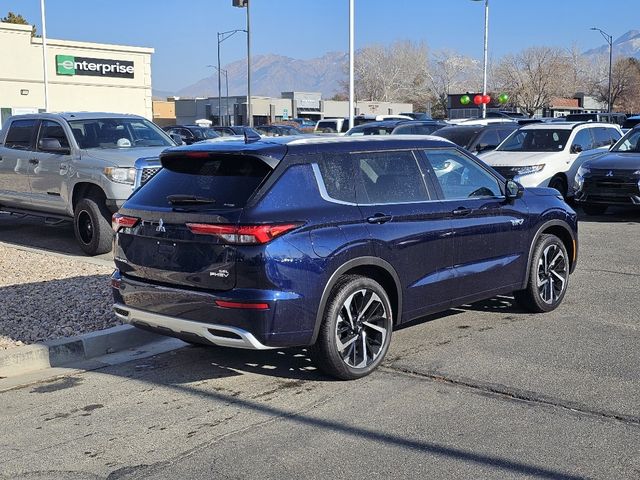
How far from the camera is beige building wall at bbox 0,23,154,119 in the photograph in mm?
41375

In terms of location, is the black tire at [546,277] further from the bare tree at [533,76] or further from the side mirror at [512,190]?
the bare tree at [533,76]

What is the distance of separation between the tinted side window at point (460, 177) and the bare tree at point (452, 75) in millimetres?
101327

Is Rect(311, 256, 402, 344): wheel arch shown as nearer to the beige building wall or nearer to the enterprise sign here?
the beige building wall

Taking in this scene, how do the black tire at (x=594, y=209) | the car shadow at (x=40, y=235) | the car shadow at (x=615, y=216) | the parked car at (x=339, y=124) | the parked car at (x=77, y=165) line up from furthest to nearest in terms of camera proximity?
the parked car at (x=339, y=124) → the black tire at (x=594, y=209) → the car shadow at (x=615, y=216) → the car shadow at (x=40, y=235) → the parked car at (x=77, y=165)

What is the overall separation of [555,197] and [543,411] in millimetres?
3440

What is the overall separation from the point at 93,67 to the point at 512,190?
137ft

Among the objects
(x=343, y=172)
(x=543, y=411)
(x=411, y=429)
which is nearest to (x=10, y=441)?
(x=411, y=429)

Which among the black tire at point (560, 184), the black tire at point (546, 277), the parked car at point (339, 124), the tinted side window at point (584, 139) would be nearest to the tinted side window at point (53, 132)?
the black tire at point (546, 277)

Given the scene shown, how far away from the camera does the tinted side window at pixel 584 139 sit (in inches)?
655

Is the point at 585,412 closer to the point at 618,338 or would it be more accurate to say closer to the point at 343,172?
the point at 618,338

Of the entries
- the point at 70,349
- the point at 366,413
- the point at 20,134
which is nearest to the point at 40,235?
the point at 20,134

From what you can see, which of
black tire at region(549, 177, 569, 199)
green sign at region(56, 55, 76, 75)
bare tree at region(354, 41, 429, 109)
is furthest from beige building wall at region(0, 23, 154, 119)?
bare tree at region(354, 41, 429, 109)

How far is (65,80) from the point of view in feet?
145

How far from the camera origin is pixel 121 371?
6.48 metres
